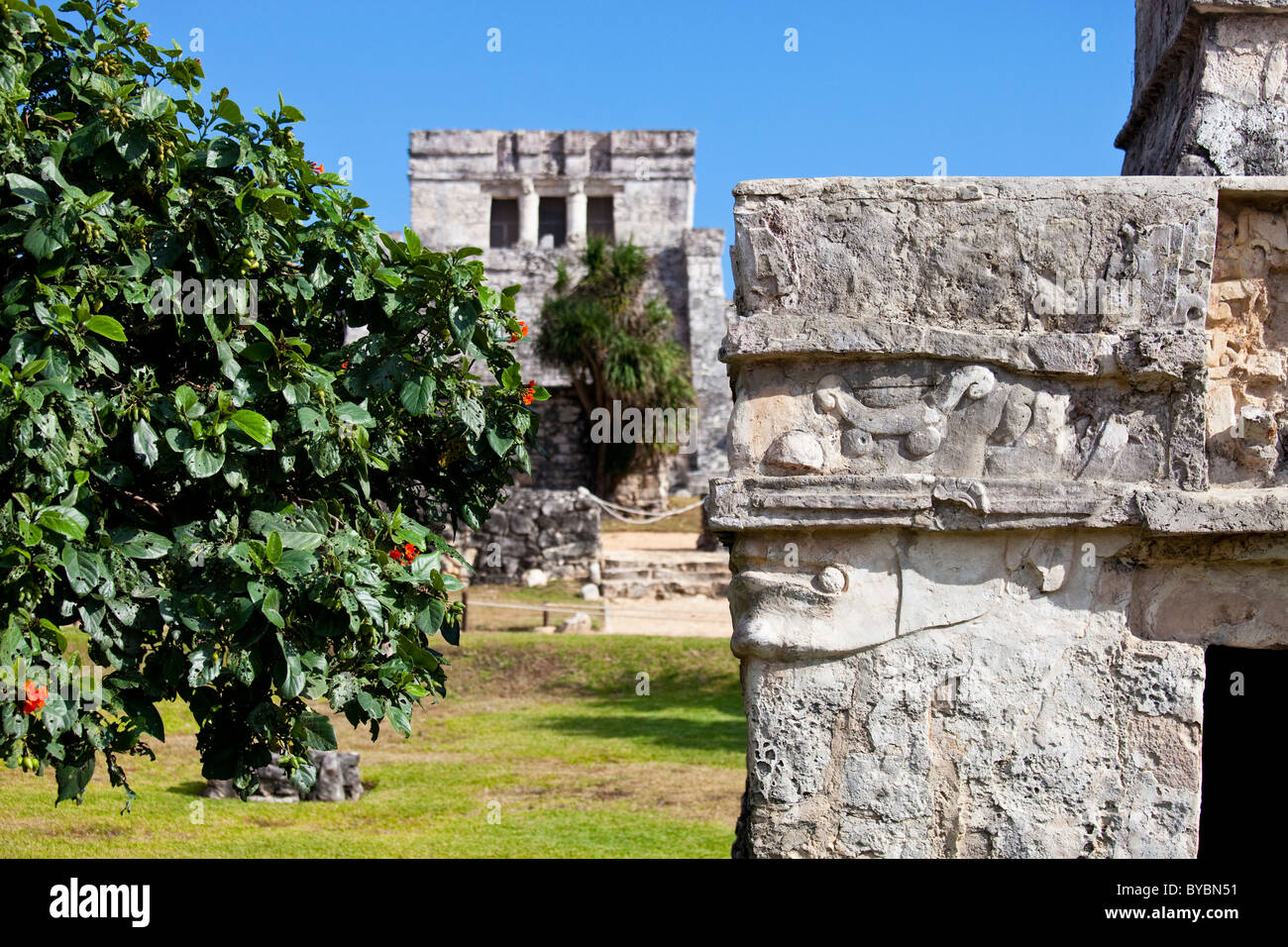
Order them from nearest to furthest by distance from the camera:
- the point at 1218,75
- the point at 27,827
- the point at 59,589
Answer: the point at 59,589
the point at 1218,75
the point at 27,827

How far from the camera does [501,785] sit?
301 inches

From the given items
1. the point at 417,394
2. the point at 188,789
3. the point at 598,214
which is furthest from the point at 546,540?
the point at 598,214

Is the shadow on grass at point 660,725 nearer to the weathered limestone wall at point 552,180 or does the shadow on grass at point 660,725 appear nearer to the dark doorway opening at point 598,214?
the weathered limestone wall at point 552,180

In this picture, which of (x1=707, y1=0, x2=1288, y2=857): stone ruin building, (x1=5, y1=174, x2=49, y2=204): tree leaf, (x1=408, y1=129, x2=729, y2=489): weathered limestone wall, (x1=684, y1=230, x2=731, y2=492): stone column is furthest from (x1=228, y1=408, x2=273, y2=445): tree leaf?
(x1=408, y1=129, x2=729, y2=489): weathered limestone wall

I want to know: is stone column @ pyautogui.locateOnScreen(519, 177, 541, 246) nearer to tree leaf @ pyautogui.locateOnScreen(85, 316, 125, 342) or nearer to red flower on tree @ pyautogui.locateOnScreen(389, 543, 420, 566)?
red flower on tree @ pyautogui.locateOnScreen(389, 543, 420, 566)

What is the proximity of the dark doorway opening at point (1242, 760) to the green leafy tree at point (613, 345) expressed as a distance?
16.2 m

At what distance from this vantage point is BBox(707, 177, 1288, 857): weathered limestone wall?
3553mm

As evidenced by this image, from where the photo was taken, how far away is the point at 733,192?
3.64 meters

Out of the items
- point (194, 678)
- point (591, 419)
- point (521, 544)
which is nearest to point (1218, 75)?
point (194, 678)

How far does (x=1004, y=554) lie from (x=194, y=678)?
7.00 ft

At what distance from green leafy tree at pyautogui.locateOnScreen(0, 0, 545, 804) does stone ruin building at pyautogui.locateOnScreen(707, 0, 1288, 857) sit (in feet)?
3.01

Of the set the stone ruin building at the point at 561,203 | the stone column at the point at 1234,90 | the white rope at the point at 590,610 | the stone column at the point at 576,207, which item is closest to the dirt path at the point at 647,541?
the white rope at the point at 590,610

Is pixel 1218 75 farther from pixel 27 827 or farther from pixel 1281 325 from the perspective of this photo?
pixel 27 827

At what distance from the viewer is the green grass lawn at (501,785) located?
6.27 metres
